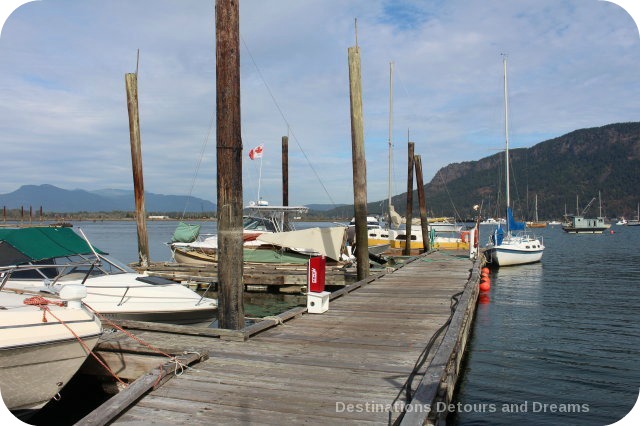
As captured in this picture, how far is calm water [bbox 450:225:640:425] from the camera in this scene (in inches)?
306

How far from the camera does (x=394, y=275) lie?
16.8m

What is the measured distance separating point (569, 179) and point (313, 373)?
184 metres

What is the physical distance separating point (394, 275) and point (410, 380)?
11259mm

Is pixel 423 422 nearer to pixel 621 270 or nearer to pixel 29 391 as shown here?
pixel 29 391

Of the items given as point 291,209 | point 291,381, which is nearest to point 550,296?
point 291,209

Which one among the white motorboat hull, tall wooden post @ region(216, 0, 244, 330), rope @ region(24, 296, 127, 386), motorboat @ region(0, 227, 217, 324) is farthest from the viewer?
the white motorboat hull

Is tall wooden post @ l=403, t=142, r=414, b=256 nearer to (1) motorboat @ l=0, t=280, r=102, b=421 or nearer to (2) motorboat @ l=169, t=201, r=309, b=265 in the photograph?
(2) motorboat @ l=169, t=201, r=309, b=265

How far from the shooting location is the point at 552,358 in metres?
10.7

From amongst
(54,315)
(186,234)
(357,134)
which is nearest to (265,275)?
(357,134)

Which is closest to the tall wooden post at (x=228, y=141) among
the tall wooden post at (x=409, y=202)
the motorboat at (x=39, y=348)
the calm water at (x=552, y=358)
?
the motorboat at (x=39, y=348)

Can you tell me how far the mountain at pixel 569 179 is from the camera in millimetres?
162625

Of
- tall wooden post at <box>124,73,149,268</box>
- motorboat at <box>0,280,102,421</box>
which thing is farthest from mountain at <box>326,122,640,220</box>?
motorboat at <box>0,280,102,421</box>

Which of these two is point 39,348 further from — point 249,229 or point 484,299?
point 249,229

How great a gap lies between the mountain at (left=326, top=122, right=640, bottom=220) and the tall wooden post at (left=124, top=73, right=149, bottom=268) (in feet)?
433
